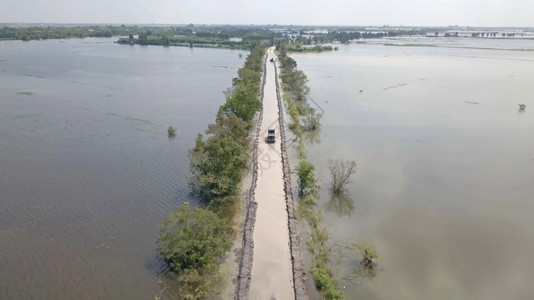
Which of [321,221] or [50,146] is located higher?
[50,146]

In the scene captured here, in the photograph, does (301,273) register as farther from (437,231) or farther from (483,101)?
(483,101)

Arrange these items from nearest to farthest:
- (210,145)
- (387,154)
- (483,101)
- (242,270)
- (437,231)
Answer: (242,270) < (437,231) < (210,145) < (387,154) < (483,101)

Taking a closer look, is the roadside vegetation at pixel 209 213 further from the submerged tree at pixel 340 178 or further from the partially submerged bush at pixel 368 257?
the partially submerged bush at pixel 368 257

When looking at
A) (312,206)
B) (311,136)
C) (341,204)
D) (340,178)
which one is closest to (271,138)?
(311,136)

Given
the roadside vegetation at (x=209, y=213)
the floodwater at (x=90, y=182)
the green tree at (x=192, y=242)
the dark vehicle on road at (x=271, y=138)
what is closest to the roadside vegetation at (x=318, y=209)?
the dark vehicle on road at (x=271, y=138)

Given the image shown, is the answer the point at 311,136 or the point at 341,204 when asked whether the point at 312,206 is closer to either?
the point at 341,204

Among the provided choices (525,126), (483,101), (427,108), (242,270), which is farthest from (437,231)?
(483,101)

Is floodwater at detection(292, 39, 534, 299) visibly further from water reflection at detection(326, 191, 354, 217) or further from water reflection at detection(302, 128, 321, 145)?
water reflection at detection(302, 128, 321, 145)

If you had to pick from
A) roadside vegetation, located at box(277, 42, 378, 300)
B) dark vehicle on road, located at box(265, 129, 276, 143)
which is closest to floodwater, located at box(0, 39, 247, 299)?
dark vehicle on road, located at box(265, 129, 276, 143)
